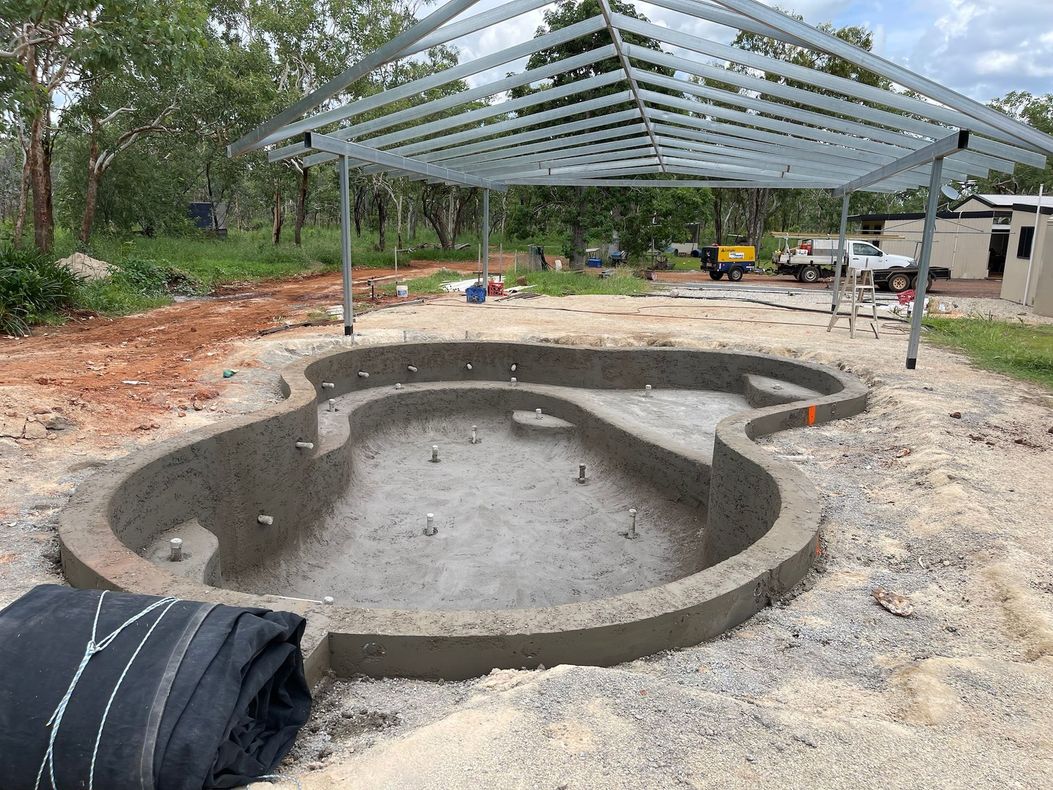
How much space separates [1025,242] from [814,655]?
22.3 m

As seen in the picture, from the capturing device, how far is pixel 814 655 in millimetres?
3334

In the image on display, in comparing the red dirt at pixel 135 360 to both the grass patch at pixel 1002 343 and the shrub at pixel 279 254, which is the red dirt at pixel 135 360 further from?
the grass patch at pixel 1002 343

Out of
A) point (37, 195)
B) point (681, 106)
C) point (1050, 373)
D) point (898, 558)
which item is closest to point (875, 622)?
point (898, 558)

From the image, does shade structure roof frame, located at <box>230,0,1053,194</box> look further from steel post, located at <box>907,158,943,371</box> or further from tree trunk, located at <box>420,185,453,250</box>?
tree trunk, located at <box>420,185,453,250</box>

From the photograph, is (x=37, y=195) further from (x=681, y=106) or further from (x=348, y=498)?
(x=681, y=106)

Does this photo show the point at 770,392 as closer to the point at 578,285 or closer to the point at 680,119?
the point at 680,119

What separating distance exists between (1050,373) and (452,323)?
30.5ft

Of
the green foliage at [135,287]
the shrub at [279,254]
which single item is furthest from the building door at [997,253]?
the green foliage at [135,287]

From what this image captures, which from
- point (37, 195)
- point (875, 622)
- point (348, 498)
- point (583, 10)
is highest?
point (583, 10)

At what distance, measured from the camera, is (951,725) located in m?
2.63

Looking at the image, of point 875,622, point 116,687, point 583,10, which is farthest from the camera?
point 583,10

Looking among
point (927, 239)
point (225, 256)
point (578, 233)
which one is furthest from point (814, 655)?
point (225, 256)

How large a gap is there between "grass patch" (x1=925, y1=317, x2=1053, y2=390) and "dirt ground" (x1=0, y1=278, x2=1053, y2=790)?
174 centimetres

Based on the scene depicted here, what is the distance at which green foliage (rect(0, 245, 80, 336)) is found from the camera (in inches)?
438
